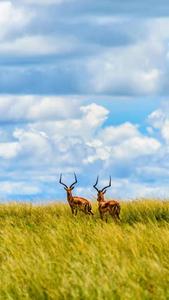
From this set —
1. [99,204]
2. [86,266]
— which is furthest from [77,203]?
[86,266]

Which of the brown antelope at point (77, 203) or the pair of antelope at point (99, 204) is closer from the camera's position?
the pair of antelope at point (99, 204)

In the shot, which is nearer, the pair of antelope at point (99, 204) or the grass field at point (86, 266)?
the grass field at point (86, 266)

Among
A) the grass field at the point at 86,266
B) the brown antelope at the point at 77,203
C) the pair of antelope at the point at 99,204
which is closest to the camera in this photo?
the grass field at the point at 86,266

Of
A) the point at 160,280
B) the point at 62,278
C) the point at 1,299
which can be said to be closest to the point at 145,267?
the point at 160,280

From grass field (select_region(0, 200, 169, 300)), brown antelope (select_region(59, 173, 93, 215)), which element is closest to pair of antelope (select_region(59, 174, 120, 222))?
brown antelope (select_region(59, 173, 93, 215))

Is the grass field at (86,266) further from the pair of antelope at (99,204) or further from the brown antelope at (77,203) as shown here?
the brown antelope at (77,203)

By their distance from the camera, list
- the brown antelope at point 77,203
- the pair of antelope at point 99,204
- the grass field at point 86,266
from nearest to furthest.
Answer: the grass field at point 86,266 < the pair of antelope at point 99,204 < the brown antelope at point 77,203

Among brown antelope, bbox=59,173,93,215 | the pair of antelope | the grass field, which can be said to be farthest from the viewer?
brown antelope, bbox=59,173,93,215

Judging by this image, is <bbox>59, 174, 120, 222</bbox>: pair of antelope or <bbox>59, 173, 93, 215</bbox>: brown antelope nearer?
<bbox>59, 174, 120, 222</bbox>: pair of antelope

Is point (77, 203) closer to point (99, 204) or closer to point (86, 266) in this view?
point (99, 204)

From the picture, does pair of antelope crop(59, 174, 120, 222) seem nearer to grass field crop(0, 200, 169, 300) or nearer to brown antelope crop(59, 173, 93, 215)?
brown antelope crop(59, 173, 93, 215)

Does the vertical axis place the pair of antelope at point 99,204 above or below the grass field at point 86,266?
above

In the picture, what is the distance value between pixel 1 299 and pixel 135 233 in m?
4.40

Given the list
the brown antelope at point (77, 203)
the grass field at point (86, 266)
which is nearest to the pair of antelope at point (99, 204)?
the brown antelope at point (77, 203)
